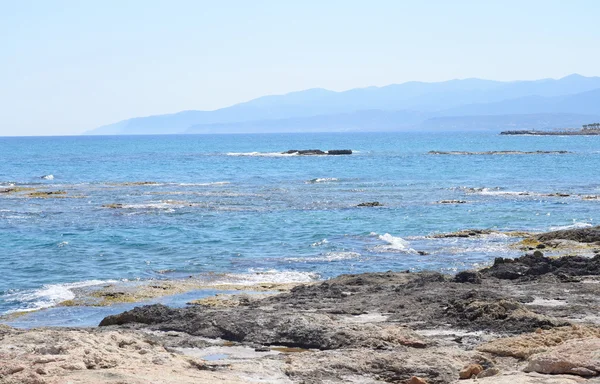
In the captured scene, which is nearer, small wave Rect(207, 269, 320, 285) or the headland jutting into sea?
the headland jutting into sea

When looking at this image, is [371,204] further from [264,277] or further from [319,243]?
[264,277]

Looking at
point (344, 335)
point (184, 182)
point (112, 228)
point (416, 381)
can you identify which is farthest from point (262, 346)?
point (184, 182)

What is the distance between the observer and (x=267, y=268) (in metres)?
26.1

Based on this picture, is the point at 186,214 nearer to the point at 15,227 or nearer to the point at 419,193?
the point at 15,227

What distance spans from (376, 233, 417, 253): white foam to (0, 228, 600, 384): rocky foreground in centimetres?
947

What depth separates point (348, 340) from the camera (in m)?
13.0

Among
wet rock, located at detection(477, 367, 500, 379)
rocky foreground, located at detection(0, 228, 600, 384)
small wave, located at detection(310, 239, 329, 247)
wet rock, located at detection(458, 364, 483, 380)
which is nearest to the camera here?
rocky foreground, located at detection(0, 228, 600, 384)

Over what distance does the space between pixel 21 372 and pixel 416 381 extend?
15.7ft

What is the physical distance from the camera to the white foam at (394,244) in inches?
1153

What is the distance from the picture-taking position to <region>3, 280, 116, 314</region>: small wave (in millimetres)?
20391

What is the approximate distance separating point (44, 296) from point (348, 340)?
36.8ft

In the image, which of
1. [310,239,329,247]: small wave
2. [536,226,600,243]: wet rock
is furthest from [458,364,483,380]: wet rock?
[310,239,329,247]: small wave

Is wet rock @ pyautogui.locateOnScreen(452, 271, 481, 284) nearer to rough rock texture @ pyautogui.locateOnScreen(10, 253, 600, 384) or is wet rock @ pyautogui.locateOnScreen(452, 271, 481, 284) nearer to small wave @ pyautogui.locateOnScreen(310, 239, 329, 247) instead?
rough rock texture @ pyautogui.locateOnScreen(10, 253, 600, 384)

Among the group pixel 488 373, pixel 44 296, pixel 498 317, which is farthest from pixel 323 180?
pixel 488 373
